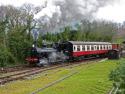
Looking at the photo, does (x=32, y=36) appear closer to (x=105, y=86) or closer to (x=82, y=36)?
(x=82, y=36)

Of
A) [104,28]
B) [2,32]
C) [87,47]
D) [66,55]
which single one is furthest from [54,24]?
[104,28]

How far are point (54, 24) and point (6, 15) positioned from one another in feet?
38.5

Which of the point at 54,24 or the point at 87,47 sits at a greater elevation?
the point at 54,24

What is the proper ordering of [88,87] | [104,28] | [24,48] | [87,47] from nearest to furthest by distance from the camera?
[88,87] < [24,48] < [87,47] < [104,28]

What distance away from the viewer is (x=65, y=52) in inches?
1625

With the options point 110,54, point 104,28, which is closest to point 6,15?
point 110,54

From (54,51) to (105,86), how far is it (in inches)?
741

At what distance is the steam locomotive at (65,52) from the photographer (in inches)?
1407

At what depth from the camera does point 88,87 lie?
64.4ft

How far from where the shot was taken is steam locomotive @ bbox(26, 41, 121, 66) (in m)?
35.8

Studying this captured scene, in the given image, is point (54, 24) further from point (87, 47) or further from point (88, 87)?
point (88, 87)

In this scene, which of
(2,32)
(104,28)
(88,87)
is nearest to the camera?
(88,87)

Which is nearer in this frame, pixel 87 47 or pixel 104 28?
pixel 87 47

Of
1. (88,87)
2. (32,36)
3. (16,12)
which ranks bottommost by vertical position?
(88,87)
